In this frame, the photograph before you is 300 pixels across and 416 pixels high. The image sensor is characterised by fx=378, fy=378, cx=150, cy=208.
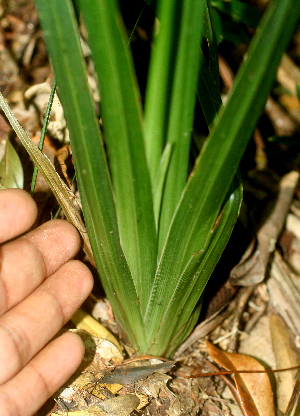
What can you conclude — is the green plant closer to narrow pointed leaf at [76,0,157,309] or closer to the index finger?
narrow pointed leaf at [76,0,157,309]

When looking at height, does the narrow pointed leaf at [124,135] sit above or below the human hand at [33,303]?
above

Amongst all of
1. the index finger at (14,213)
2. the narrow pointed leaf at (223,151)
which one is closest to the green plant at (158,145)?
the narrow pointed leaf at (223,151)

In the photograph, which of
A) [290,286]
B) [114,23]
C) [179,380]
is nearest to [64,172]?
[114,23]

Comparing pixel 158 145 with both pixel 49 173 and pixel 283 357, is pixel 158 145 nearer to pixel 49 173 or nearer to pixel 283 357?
pixel 49 173

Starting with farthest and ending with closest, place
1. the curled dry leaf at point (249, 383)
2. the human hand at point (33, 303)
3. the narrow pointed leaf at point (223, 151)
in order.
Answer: the curled dry leaf at point (249, 383) < the human hand at point (33, 303) < the narrow pointed leaf at point (223, 151)

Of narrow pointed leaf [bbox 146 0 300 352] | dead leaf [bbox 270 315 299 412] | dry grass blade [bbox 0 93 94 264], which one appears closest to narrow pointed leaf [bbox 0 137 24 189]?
dry grass blade [bbox 0 93 94 264]

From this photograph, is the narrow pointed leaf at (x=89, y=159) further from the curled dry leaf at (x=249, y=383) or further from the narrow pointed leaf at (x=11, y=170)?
the narrow pointed leaf at (x=11, y=170)
